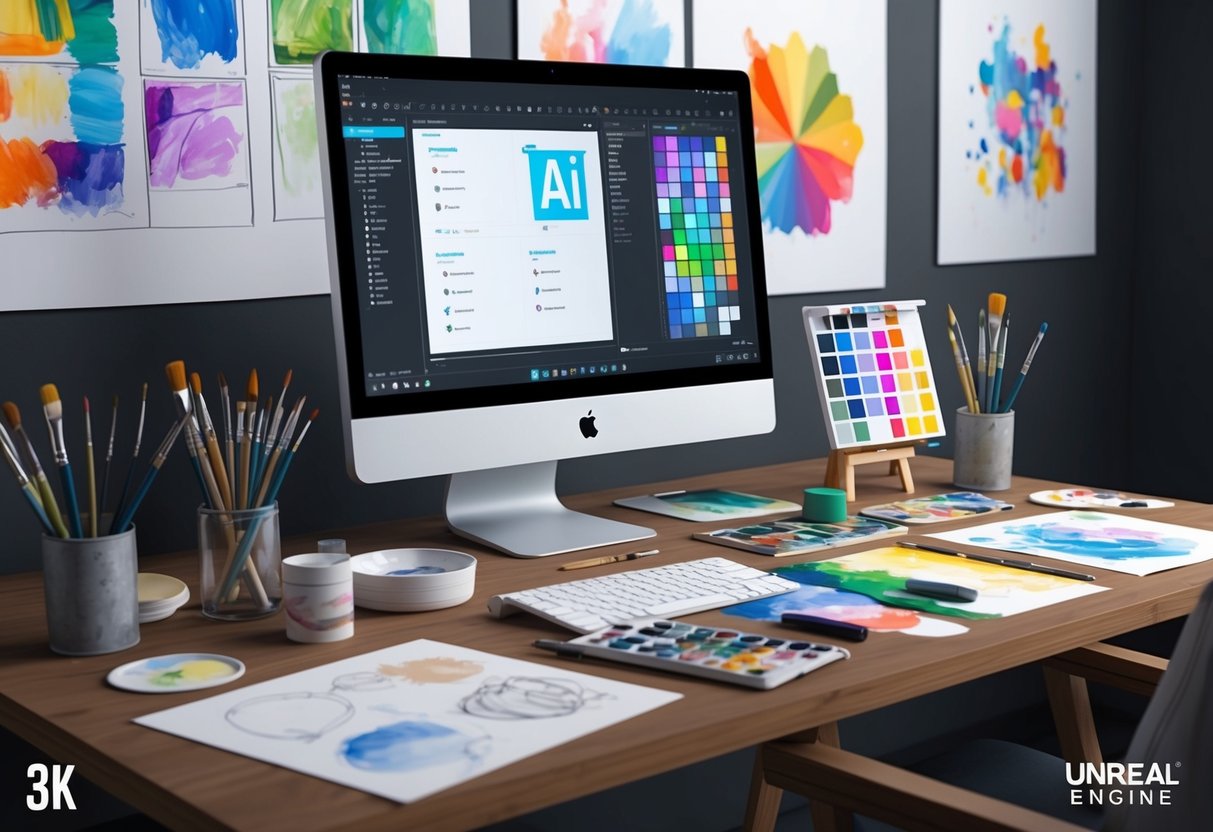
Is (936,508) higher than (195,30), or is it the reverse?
(195,30)

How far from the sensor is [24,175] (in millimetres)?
1544

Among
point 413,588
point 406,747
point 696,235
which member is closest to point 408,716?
point 406,747

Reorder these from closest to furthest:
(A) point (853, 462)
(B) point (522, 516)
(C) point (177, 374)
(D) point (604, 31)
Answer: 1. (C) point (177, 374)
2. (B) point (522, 516)
3. (A) point (853, 462)
4. (D) point (604, 31)

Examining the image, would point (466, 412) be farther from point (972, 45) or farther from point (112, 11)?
point (972, 45)

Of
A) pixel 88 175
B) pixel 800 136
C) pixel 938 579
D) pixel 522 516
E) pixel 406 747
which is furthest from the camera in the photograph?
pixel 800 136

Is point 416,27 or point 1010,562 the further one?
point 416,27

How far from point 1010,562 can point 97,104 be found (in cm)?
118

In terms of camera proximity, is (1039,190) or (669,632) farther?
(1039,190)

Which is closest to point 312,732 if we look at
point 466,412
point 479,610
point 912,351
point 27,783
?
point 479,610

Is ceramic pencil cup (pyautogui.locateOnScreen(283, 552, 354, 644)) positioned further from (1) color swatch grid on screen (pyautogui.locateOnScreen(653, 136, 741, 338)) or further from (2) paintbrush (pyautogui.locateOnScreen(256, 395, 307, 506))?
(1) color swatch grid on screen (pyautogui.locateOnScreen(653, 136, 741, 338))

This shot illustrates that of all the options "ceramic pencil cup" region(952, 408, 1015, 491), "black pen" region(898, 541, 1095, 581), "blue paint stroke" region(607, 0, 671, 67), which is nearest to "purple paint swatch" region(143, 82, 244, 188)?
"blue paint stroke" region(607, 0, 671, 67)

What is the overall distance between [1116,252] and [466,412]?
1.97 m

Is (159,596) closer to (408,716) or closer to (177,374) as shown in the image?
(177,374)

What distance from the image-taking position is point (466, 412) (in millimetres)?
Answer: 1549
